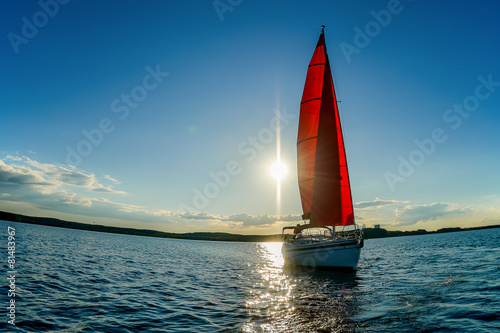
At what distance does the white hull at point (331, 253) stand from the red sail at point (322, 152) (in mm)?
2765

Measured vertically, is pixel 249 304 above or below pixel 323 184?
below

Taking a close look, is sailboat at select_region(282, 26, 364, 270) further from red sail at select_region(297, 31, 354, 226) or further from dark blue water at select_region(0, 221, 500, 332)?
dark blue water at select_region(0, 221, 500, 332)

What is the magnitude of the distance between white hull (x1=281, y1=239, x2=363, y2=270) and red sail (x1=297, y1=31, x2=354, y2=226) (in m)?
2.77

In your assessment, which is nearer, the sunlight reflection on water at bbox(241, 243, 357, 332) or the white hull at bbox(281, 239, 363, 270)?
the sunlight reflection on water at bbox(241, 243, 357, 332)

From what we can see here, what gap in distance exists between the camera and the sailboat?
77.3ft

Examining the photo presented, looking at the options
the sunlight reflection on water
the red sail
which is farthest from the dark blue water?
the red sail

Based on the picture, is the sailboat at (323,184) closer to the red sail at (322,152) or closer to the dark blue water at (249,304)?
the red sail at (322,152)

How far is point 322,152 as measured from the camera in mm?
27125

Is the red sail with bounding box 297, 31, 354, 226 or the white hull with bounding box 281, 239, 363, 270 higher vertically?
the red sail with bounding box 297, 31, 354, 226

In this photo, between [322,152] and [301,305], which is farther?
[322,152]

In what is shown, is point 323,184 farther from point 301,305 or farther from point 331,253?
point 301,305

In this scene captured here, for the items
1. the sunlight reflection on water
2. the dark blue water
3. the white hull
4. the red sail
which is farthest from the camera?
the red sail

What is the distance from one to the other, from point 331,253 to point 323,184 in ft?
22.0

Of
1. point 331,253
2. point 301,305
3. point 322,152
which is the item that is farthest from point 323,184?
point 301,305
